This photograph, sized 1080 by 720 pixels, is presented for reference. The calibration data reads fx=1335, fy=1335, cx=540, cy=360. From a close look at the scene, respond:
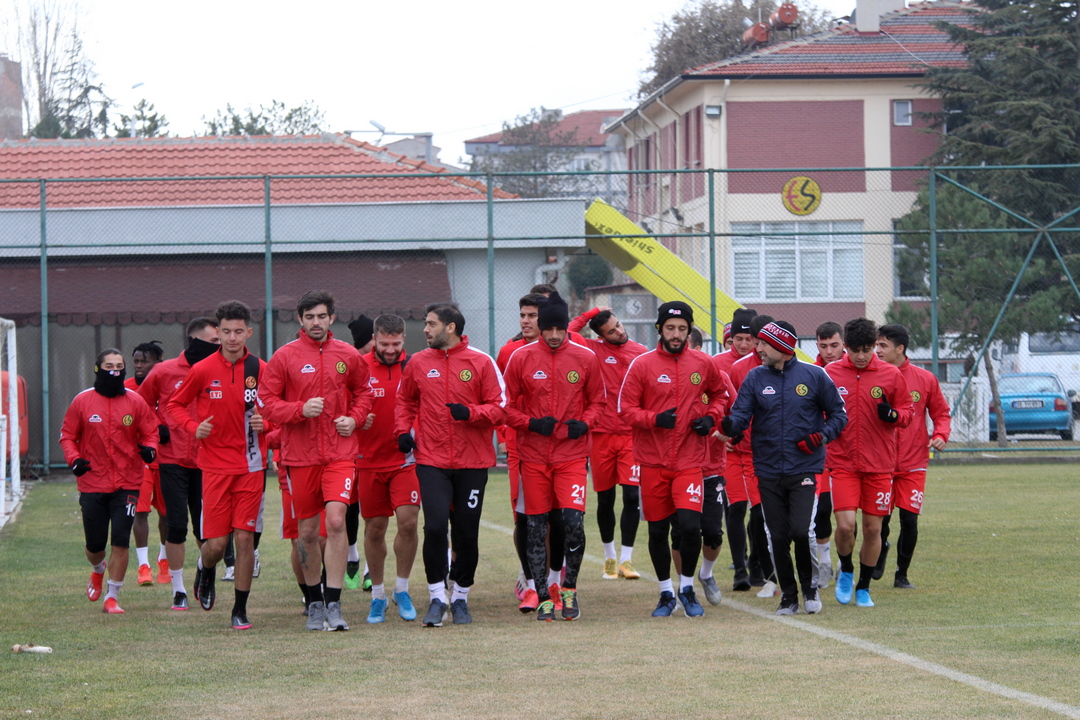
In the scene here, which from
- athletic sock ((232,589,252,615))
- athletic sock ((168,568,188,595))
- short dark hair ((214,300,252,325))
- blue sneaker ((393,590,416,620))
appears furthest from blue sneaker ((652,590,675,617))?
athletic sock ((168,568,188,595))

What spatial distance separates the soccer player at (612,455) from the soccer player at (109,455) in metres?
3.48

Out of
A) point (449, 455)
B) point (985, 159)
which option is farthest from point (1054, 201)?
point (449, 455)

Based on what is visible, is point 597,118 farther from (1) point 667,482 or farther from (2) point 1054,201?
(1) point 667,482

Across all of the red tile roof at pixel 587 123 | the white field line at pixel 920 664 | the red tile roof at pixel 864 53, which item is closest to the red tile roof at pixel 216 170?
the red tile roof at pixel 864 53

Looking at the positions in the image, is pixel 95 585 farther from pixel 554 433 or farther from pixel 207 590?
pixel 554 433

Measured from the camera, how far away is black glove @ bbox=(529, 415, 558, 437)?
8.66 meters

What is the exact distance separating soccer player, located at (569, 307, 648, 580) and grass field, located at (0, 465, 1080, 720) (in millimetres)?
356

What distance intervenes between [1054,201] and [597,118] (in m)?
81.9

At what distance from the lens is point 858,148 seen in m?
34.0

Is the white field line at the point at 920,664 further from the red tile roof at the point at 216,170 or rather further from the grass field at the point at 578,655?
the red tile roof at the point at 216,170

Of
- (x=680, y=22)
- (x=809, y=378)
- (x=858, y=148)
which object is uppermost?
(x=680, y=22)

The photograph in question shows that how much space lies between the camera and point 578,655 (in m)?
7.40

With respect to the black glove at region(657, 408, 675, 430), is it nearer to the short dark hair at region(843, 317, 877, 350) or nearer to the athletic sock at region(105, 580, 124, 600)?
the short dark hair at region(843, 317, 877, 350)

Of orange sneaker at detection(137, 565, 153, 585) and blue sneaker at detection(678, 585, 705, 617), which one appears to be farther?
orange sneaker at detection(137, 565, 153, 585)
